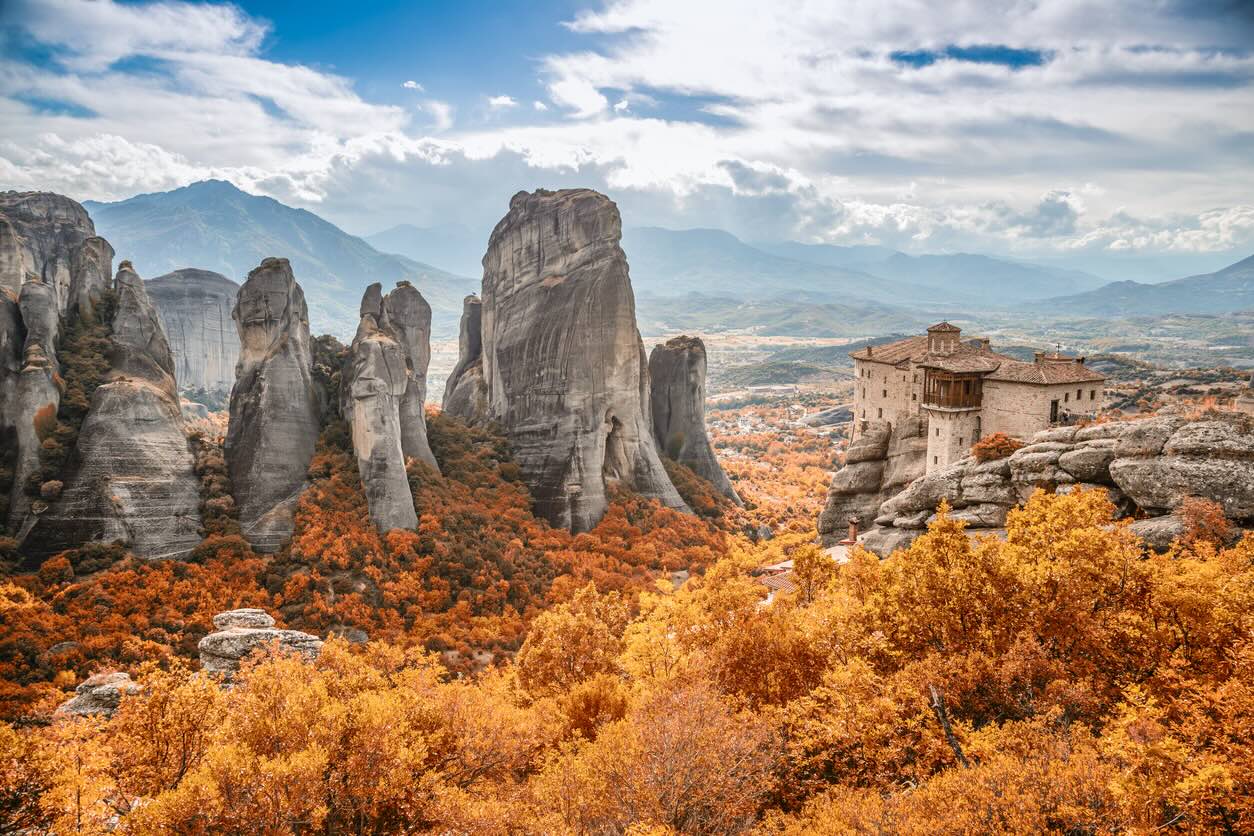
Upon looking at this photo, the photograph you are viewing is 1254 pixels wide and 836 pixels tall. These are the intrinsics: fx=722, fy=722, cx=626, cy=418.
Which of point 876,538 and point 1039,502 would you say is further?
point 876,538

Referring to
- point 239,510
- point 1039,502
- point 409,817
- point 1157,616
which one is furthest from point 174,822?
point 239,510

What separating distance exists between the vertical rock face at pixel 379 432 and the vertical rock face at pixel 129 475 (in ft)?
29.9

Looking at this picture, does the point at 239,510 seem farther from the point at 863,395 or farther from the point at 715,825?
the point at 863,395

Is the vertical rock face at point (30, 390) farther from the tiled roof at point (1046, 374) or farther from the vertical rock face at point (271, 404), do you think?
the tiled roof at point (1046, 374)

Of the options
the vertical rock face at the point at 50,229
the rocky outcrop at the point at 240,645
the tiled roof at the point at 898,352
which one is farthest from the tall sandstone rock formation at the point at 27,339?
the tiled roof at the point at 898,352

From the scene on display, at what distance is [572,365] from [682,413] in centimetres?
1914

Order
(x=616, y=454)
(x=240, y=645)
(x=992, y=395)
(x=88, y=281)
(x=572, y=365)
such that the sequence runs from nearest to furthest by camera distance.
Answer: (x=240, y=645) → (x=992, y=395) → (x=88, y=281) → (x=572, y=365) → (x=616, y=454)

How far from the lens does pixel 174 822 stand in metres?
15.2

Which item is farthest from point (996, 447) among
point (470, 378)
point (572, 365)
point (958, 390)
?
point (470, 378)

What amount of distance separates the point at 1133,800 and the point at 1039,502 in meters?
12.6

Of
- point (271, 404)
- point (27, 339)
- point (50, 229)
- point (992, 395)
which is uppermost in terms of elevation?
point (50, 229)

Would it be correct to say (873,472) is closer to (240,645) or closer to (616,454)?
(616,454)

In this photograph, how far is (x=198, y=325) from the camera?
114812mm

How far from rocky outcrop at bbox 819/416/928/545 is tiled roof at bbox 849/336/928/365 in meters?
4.57
